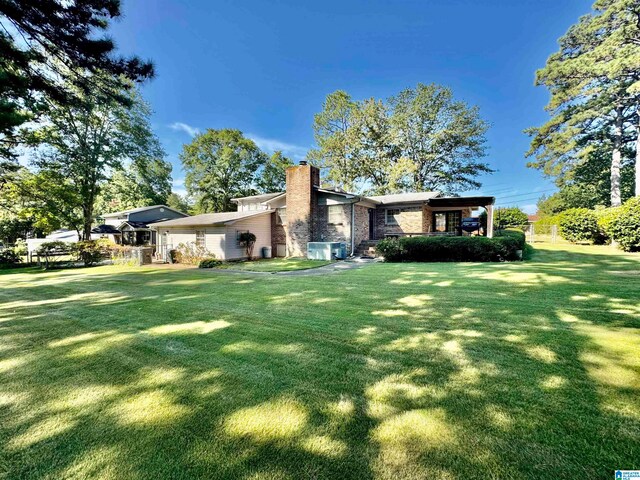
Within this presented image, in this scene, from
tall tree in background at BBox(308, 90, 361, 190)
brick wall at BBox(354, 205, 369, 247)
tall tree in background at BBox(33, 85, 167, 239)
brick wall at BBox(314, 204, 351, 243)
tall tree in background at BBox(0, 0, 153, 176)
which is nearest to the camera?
tall tree in background at BBox(0, 0, 153, 176)

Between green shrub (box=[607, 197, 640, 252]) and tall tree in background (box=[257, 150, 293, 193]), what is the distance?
101 feet

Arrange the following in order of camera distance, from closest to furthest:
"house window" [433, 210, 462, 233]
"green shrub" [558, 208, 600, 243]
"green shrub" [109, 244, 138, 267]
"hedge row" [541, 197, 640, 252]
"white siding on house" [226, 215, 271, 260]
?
"hedge row" [541, 197, 640, 252]
"white siding on house" [226, 215, 271, 260]
"green shrub" [109, 244, 138, 267]
"green shrub" [558, 208, 600, 243]
"house window" [433, 210, 462, 233]

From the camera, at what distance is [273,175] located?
119ft

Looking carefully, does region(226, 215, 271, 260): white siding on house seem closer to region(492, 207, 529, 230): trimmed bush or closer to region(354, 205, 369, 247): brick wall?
region(354, 205, 369, 247): brick wall

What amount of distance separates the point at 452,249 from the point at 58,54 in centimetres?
1442

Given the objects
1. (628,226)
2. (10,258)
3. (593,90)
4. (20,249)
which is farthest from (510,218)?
(20,249)

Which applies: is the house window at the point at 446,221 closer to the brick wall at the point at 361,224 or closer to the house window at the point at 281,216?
the brick wall at the point at 361,224

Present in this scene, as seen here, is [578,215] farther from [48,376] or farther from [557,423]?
[48,376]

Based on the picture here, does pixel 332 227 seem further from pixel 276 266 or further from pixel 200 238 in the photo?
pixel 200 238

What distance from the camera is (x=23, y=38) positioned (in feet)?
19.8

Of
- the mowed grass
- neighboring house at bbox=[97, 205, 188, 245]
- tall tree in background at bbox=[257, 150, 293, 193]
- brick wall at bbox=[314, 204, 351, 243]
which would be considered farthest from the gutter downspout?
tall tree in background at bbox=[257, 150, 293, 193]

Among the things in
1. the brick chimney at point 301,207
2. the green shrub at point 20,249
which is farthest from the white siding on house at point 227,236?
the green shrub at point 20,249

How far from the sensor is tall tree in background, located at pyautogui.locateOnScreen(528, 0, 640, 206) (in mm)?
→ 17828

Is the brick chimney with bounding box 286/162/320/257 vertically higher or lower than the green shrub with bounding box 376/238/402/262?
higher
